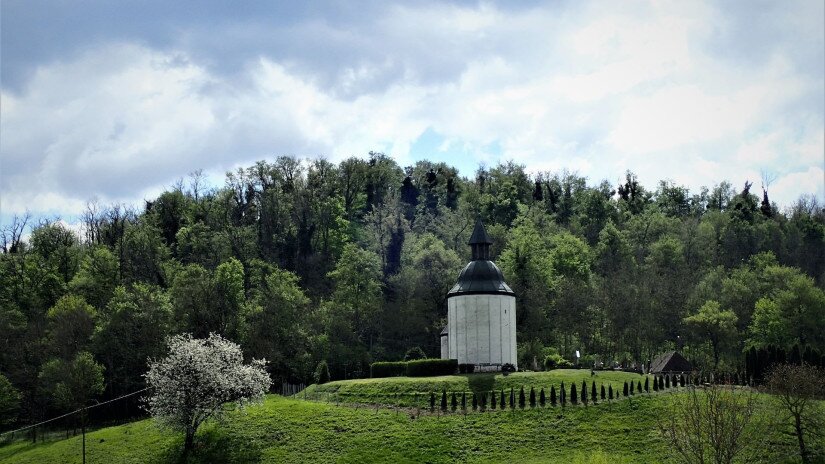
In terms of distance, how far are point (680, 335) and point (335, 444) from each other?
4529cm

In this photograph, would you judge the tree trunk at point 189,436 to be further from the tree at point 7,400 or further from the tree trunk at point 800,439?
the tree trunk at point 800,439

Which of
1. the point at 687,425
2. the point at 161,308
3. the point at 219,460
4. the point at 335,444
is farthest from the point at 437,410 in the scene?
the point at 161,308

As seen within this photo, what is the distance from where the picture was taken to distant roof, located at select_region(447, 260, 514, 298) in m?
71.8

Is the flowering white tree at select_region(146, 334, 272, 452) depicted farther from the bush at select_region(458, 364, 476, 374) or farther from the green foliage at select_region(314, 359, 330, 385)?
the bush at select_region(458, 364, 476, 374)

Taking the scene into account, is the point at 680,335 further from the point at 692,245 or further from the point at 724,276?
the point at 692,245

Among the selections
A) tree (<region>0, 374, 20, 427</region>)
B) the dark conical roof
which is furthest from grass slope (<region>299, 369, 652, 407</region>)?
tree (<region>0, 374, 20, 427</region>)

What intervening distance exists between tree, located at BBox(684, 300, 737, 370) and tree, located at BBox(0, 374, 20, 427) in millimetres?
53194

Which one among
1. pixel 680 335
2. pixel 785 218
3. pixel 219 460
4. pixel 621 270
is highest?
pixel 785 218

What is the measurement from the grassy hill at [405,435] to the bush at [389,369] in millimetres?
4449

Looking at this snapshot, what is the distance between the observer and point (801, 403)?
51.5 metres

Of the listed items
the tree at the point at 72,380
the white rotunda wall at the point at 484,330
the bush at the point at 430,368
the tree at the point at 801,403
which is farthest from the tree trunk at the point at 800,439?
the tree at the point at 72,380

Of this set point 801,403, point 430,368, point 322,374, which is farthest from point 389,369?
point 801,403

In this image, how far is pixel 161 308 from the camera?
258 feet

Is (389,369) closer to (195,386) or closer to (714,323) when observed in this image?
(195,386)
